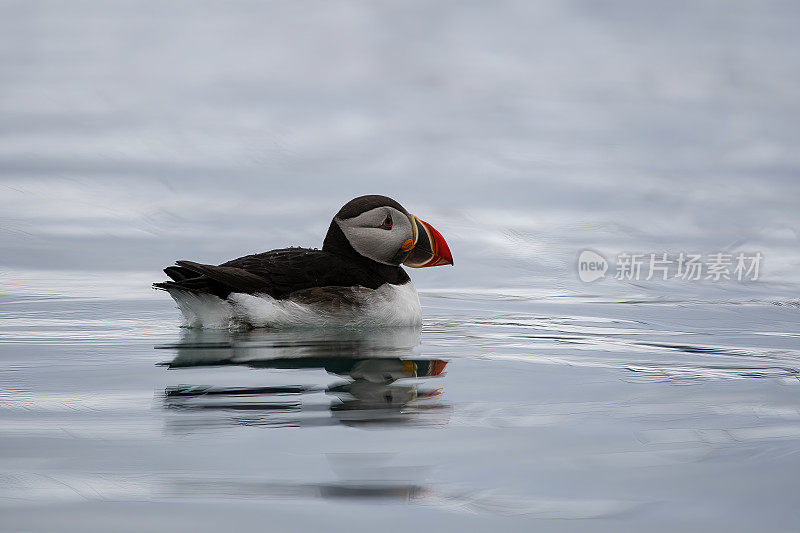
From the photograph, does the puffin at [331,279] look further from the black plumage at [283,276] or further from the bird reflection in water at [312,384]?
the bird reflection in water at [312,384]

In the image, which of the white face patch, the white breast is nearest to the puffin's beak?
the white face patch

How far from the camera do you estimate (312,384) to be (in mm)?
4879

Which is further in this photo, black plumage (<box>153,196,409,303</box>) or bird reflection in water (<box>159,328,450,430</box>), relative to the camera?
black plumage (<box>153,196,409,303</box>)

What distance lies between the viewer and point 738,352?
6.79 m

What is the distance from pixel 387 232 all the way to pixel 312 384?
116 inches

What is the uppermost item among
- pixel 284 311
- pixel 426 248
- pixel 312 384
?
pixel 426 248

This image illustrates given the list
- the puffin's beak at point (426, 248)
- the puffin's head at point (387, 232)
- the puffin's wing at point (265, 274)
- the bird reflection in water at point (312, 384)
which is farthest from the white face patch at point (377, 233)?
the bird reflection in water at point (312, 384)

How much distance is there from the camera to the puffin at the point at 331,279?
23.1ft

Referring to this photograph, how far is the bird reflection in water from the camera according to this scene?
403cm

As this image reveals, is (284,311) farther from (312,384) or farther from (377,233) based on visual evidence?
(312,384)

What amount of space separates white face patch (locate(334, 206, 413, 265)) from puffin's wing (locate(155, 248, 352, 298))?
329 millimetres

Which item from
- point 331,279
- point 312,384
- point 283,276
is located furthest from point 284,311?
point 312,384

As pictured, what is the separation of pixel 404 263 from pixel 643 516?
17.0 feet

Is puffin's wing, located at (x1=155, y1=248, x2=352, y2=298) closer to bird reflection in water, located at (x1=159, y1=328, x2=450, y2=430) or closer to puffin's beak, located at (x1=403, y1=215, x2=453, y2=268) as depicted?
bird reflection in water, located at (x1=159, y1=328, x2=450, y2=430)
